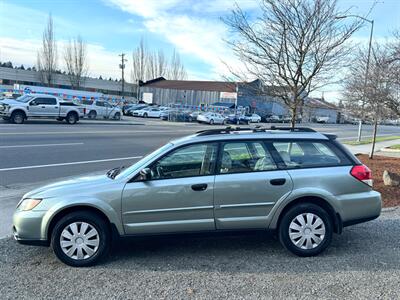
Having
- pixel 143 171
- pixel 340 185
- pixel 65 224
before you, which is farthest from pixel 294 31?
pixel 65 224

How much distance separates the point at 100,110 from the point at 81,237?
31164mm

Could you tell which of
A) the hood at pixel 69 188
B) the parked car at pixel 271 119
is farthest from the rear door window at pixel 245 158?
the parked car at pixel 271 119

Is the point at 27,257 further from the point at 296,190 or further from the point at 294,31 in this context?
the point at 294,31

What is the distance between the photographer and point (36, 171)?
9.32m

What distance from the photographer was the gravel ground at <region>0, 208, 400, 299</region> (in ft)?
11.3

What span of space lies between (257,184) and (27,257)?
8.92ft

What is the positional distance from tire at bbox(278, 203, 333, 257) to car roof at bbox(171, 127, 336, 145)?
0.86 metres

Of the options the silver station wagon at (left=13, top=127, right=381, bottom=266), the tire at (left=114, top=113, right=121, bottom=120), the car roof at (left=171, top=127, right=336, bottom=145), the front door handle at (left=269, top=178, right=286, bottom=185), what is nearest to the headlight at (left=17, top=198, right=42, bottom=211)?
the silver station wagon at (left=13, top=127, right=381, bottom=266)

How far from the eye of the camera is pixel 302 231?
430 centimetres

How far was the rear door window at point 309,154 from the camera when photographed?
4.48m

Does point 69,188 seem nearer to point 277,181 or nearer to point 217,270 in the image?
point 217,270

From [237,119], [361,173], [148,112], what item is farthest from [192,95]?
[361,173]

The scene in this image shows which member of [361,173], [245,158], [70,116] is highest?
[245,158]

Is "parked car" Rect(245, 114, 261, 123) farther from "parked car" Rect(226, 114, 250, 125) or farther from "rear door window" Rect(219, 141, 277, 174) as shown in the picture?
"rear door window" Rect(219, 141, 277, 174)
